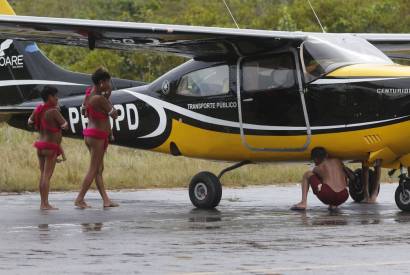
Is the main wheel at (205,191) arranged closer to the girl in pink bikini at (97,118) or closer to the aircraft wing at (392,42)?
the girl in pink bikini at (97,118)

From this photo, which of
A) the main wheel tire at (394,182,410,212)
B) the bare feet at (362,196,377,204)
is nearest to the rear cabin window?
the main wheel tire at (394,182,410,212)

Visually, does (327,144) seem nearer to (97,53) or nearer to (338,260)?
(338,260)

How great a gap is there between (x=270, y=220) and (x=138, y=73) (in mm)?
30804

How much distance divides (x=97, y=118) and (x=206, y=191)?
1816 mm

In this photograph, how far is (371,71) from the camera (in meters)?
14.9

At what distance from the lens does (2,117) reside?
1891 centimetres

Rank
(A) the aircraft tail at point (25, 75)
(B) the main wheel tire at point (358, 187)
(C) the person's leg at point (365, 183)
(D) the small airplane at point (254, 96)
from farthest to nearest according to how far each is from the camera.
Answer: (A) the aircraft tail at point (25, 75) < (B) the main wheel tire at point (358, 187) < (C) the person's leg at point (365, 183) < (D) the small airplane at point (254, 96)

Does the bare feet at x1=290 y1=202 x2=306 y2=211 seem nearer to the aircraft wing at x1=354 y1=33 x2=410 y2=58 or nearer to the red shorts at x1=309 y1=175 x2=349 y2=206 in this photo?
the red shorts at x1=309 y1=175 x2=349 y2=206

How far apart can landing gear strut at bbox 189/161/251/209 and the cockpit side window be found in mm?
1093

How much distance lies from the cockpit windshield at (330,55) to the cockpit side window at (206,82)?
1281 millimetres

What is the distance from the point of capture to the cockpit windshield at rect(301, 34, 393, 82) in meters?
15.3

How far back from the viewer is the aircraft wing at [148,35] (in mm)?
15312

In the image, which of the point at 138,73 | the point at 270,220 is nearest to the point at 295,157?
the point at 270,220

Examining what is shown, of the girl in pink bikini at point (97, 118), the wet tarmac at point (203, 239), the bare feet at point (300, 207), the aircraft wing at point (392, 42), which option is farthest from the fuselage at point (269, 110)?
the aircraft wing at point (392, 42)
